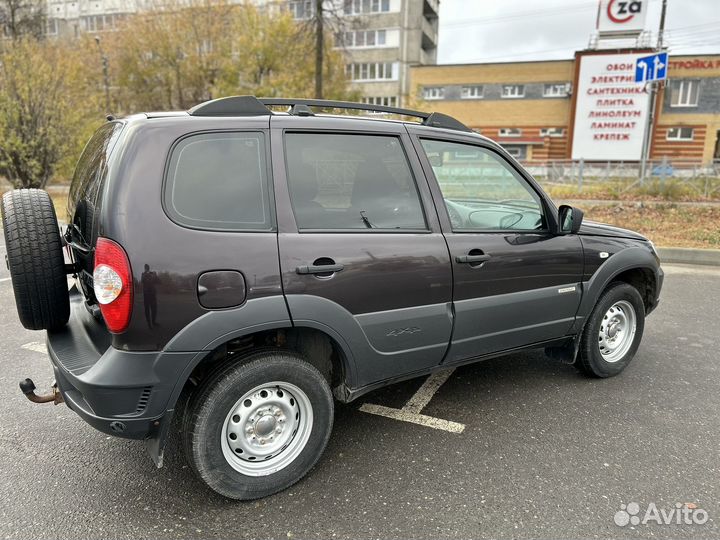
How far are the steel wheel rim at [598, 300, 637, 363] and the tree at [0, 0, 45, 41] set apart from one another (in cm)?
3942

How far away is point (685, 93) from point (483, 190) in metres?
45.1

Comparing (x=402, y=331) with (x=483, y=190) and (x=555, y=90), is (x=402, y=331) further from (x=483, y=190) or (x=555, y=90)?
(x=555, y=90)

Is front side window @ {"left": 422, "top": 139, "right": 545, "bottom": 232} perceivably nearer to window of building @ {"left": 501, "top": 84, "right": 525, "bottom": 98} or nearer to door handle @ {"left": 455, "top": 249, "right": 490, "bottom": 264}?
door handle @ {"left": 455, "top": 249, "right": 490, "bottom": 264}

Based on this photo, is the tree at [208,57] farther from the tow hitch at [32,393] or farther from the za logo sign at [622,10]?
the tow hitch at [32,393]

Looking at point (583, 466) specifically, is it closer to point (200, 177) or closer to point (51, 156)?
point (200, 177)

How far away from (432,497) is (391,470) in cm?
30

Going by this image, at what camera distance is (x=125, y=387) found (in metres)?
2.26

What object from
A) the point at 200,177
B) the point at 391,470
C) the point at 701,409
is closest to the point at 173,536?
the point at 391,470

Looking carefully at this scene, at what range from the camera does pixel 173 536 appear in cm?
235

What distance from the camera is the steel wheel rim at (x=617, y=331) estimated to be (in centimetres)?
398

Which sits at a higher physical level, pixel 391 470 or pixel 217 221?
pixel 217 221

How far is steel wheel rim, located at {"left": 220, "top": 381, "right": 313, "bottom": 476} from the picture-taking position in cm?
254

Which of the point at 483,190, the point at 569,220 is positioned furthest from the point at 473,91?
the point at 569,220

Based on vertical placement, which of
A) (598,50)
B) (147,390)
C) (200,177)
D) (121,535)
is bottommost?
(121,535)
